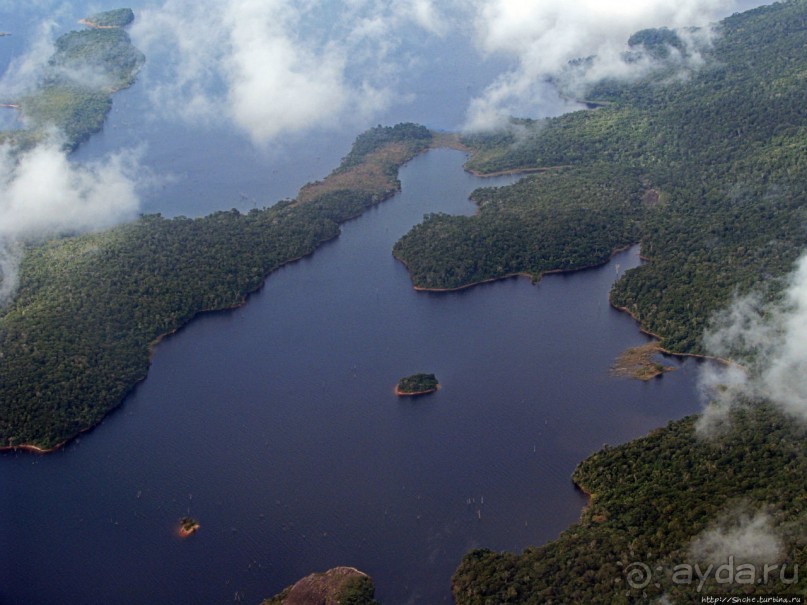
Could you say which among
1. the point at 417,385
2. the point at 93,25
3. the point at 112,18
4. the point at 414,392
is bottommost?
the point at 414,392

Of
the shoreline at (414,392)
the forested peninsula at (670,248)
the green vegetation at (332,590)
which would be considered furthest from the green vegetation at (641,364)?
the green vegetation at (332,590)

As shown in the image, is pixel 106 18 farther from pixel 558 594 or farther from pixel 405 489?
pixel 558 594

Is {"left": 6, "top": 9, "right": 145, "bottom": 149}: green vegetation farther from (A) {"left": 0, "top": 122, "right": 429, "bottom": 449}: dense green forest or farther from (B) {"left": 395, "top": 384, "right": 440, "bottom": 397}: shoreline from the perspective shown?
(B) {"left": 395, "top": 384, "right": 440, "bottom": 397}: shoreline

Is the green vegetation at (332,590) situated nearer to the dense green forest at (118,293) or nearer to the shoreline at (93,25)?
the dense green forest at (118,293)

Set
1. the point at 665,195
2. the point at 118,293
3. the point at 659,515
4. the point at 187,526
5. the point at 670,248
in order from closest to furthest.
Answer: the point at 659,515
the point at 187,526
the point at 118,293
the point at 670,248
the point at 665,195

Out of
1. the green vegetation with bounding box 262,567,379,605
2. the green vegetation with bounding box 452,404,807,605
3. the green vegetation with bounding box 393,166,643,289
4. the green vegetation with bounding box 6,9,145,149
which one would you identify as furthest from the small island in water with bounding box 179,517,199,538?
the green vegetation with bounding box 6,9,145,149

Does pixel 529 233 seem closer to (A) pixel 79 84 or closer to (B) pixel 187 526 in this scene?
(B) pixel 187 526

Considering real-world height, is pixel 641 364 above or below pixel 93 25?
below

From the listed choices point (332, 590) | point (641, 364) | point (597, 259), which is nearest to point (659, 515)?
point (332, 590)
